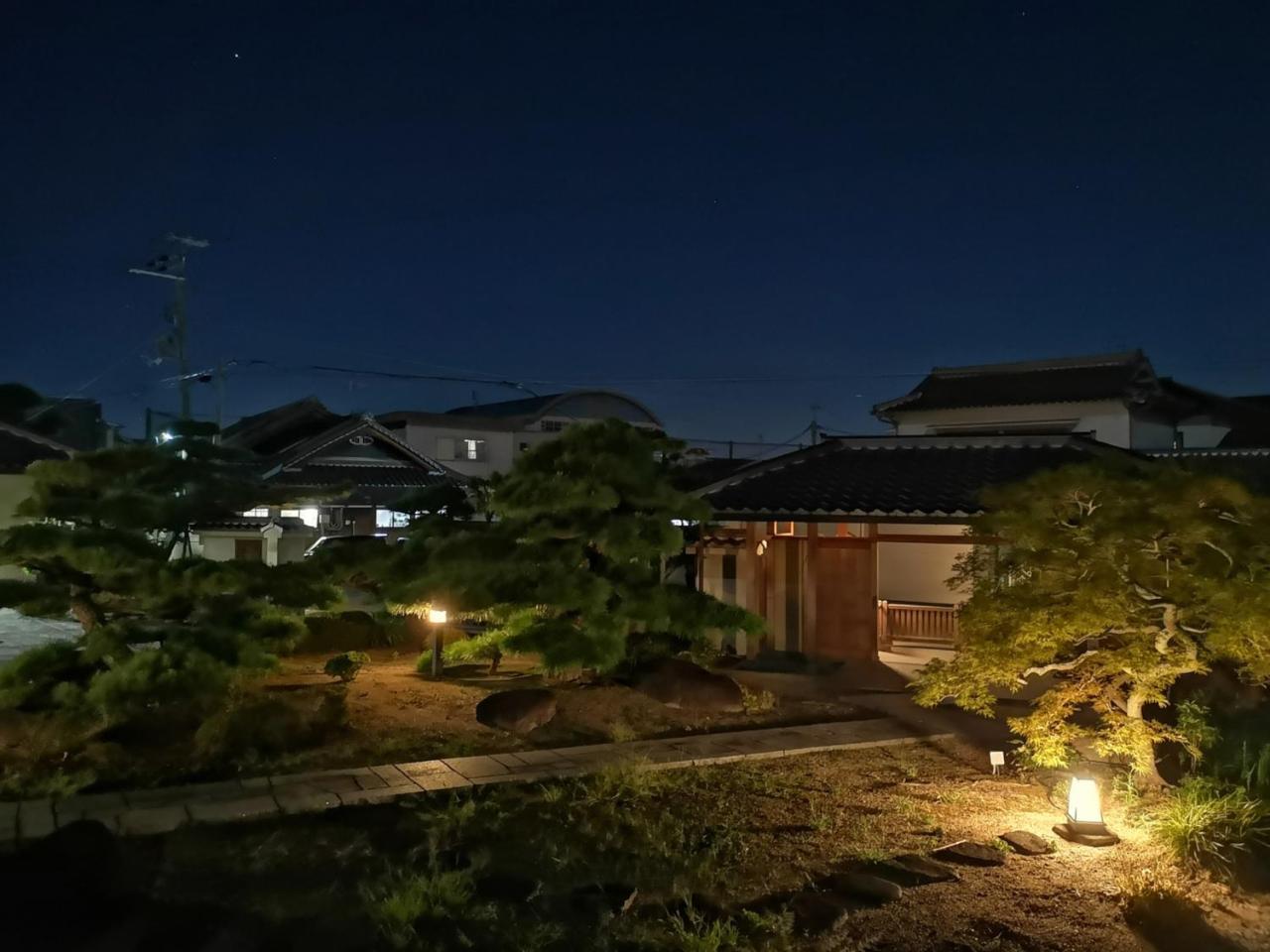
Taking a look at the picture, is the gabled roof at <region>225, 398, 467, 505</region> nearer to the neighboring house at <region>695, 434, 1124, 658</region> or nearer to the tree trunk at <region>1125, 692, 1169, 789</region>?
the neighboring house at <region>695, 434, 1124, 658</region>

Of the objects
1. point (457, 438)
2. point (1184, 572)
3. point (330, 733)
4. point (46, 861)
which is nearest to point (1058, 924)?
point (1184, 572)

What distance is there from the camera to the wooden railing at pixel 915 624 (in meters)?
14.2

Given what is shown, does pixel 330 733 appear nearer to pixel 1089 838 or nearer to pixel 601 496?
pixel 601 496

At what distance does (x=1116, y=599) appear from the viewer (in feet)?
23.4

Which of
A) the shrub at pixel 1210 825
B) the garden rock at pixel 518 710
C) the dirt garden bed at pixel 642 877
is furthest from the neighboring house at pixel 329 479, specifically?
the shrub at pixel 1210 825

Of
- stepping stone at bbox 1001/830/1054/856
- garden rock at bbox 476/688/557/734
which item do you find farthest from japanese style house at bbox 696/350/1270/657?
stepping stone at bbox 1001/830/1054/856

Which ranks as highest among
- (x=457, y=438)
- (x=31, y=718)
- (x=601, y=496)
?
(x=457, y=438)

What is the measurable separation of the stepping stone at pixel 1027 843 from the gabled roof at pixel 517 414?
31.9m

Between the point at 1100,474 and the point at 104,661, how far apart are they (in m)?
8.34

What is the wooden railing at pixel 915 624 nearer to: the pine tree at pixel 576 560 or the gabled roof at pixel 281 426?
the pine tree at pixel 576 560

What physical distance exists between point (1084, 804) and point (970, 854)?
3.06 feet

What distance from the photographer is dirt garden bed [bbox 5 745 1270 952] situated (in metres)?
5.31

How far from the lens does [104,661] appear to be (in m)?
8.77

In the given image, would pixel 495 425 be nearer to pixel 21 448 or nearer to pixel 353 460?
pixel 353 460
